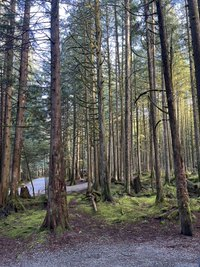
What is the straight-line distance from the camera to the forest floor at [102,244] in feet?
18.5

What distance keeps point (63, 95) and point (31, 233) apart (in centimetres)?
1187

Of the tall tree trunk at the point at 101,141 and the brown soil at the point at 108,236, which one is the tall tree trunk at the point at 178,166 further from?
the tall tree trunk at the point at 101,141

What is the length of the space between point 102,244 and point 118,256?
1.09 meters

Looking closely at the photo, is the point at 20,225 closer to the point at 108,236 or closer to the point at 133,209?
the point at 108,236

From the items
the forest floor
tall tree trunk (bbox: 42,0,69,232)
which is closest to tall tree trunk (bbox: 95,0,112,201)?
the forest floor

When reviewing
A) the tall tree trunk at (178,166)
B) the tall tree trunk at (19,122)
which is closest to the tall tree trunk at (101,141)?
the tall tree trunk at (19,122)

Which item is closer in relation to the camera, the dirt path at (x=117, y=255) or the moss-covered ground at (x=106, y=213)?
the dirt path at (x=117, y=255)

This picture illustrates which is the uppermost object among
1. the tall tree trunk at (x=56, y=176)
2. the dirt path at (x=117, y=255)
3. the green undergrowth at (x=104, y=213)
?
the tall tree trunk at (x=56, y=176)

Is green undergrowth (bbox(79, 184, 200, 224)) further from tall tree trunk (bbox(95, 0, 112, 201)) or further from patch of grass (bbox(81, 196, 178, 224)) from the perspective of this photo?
tall tree trunk (bbox(95, 0, 112, 201))

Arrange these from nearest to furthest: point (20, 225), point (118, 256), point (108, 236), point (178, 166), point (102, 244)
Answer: point (118, 256)
point (102, 244)
point (178, 166)
point (108, 236)
point (20, 225)

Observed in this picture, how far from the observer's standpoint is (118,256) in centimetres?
591

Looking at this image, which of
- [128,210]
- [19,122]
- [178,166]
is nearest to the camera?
[178,166]

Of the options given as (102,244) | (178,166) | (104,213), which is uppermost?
(178,166)

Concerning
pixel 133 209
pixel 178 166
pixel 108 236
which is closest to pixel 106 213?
pixel 133 209
